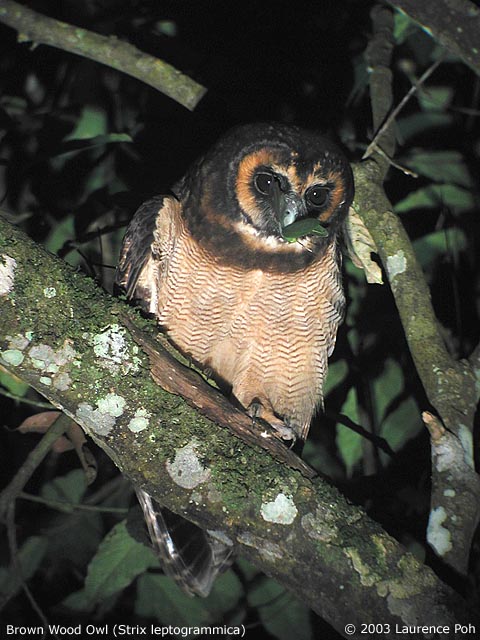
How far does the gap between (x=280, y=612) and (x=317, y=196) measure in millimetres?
2315

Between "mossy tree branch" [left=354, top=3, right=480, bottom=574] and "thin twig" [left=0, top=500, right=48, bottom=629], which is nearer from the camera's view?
"mossy tree branch" [left=354, top=3, right=480, bottom=574]

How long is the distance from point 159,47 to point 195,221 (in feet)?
5.94

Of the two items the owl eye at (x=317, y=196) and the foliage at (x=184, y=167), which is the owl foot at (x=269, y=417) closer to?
the foliage at (x=184, y=167)

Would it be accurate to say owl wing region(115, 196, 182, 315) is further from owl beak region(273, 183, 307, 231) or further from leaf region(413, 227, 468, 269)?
leaf region(413, 227, 468, 269)

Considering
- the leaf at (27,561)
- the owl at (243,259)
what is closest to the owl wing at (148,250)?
the owl at (243,259)

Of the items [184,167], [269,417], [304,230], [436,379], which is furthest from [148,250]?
[436,379]

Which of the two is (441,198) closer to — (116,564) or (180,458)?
(180,458)

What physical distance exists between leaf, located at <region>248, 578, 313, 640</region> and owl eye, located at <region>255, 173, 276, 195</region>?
7.37 feet

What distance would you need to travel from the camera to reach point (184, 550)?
345 cm

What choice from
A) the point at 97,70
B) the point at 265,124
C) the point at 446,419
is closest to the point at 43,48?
the point at 97,70

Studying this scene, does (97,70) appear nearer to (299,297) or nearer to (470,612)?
(299,297)

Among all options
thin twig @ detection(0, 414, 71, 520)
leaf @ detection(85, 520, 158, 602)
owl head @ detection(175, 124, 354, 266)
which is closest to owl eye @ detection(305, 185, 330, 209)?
owl head @ detection(175, 124, 354, 266)

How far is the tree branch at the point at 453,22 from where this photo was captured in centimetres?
296

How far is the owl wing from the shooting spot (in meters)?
3.16
